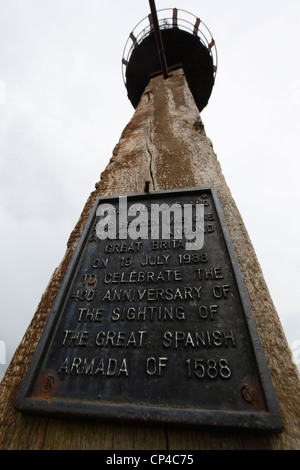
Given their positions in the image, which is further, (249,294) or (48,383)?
(249,294)

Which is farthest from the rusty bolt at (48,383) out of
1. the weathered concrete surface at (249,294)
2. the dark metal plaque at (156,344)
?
the weathered concrete surface at (249,294)

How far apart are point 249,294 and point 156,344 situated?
1.99 ft

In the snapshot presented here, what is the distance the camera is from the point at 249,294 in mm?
1275

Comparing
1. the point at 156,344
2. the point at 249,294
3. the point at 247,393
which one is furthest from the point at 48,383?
the point at 249,294

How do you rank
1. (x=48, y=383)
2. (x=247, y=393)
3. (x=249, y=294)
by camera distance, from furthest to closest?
(x=249, y=294)
(x=48, y=383)
(x=247, y=393)

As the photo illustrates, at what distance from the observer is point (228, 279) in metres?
1.27

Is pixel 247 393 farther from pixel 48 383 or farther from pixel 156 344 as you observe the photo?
pixel 48 383

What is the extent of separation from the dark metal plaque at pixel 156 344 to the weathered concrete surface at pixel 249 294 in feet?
0.35

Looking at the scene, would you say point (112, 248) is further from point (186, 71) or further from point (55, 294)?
point (186, 71)

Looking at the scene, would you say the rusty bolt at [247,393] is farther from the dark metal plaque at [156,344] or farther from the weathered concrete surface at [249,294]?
the weathered concrete surface at [249,294]

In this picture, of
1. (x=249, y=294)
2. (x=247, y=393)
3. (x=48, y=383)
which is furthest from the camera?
(x=249, y=294)

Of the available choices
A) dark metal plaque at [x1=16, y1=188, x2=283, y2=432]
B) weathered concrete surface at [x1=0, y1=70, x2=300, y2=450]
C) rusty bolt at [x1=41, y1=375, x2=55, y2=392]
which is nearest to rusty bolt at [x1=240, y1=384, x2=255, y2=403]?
dark metal plaque at [x1=16, y1=188, x2=283, y2=432]
